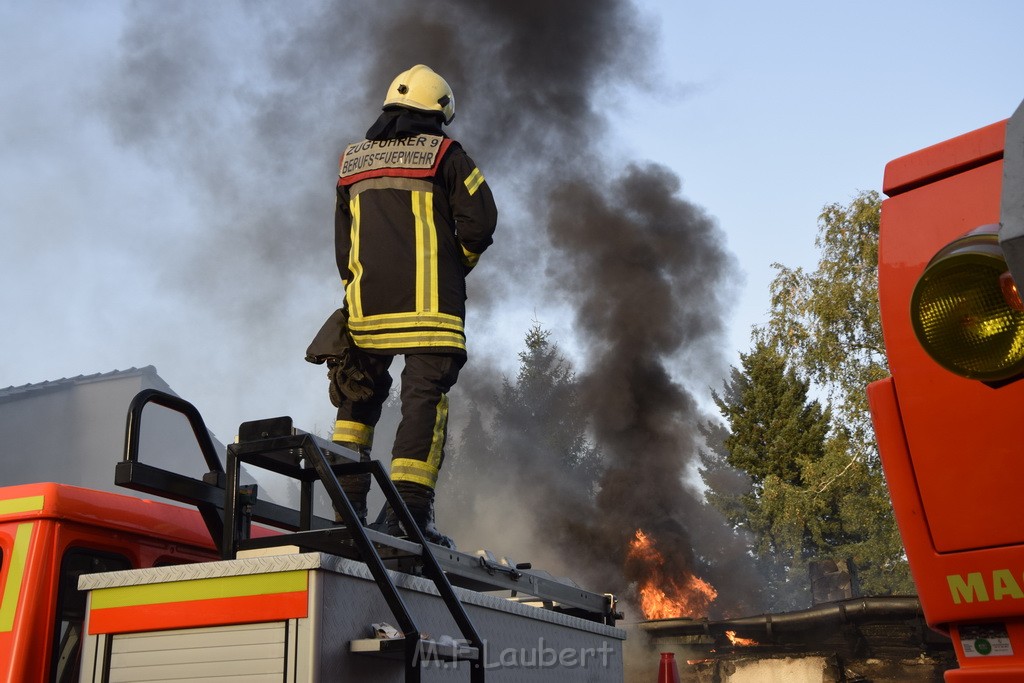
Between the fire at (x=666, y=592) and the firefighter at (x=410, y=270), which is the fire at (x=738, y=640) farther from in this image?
the fire at (x=666, y=592)

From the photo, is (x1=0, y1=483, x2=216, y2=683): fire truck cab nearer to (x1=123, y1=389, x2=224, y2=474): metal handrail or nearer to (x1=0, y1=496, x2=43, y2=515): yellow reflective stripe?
(x1=0, y1=496, x2=43, y2=515): yellow reflective stripe

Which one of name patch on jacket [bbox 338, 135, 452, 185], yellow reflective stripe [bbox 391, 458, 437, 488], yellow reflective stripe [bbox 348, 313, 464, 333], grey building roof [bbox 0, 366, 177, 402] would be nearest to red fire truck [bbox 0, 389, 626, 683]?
yellow reflective stripe [bbox 391, 458, 437, 488]

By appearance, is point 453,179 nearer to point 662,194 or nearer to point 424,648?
point 424,648

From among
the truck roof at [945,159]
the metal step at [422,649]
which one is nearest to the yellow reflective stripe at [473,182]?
the metal step at [422,649]

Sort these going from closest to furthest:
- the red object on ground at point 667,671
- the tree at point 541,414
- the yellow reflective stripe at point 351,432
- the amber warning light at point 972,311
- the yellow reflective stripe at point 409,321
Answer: the amber warning light at point 972,311
the yellow reflective stripe at point 409,321
the yellow reflective stripe at point 351,432
the red object on ground at point 667,671
the tree at point 541,414

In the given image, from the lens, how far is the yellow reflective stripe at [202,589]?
2261 mm

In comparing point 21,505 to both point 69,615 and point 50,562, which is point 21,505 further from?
point 69,615

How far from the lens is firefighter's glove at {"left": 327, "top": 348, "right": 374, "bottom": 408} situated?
418cm

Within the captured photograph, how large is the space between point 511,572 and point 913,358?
2.41m

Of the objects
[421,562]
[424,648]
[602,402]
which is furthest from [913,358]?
[602,402]

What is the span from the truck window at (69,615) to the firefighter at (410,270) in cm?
99

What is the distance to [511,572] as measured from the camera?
377 cm

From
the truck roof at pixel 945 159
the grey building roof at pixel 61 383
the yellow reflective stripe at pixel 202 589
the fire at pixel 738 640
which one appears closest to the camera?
the truck roof at pixel 945 159

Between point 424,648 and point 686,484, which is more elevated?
point 686,484
